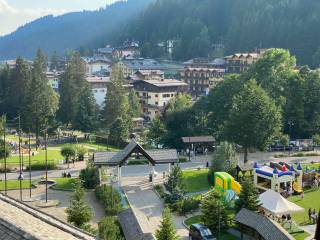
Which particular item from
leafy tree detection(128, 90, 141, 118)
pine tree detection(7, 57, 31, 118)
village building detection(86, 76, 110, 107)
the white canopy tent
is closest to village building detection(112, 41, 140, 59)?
village building detection(86, 76, 110, 107)

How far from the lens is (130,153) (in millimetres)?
39500

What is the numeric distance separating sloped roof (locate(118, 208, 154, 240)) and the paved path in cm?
29

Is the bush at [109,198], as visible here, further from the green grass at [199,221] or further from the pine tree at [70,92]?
the pine tree at [70,92]

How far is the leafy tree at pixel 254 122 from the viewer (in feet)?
152

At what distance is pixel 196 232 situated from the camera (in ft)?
91.6

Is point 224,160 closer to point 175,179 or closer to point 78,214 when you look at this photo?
point 175,179

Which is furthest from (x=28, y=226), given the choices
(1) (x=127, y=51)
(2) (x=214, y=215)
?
(1) (x=127, y=51)

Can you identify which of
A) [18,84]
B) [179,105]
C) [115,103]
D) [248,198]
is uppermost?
[18,84]

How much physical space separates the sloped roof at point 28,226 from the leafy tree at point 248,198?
20133mm

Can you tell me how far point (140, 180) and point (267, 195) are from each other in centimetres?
1281

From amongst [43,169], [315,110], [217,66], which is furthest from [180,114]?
[217,66]

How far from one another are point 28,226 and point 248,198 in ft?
73.1

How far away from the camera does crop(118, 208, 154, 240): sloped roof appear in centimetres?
2425

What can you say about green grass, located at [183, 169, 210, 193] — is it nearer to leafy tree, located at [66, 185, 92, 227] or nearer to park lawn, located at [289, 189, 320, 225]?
park lawn, located at [289, 189, 320, 225]
